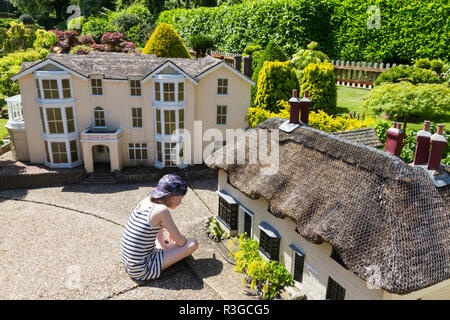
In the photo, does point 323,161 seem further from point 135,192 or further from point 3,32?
point 3,32

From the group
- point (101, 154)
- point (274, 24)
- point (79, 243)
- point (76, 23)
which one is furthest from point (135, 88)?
point (76, 23)

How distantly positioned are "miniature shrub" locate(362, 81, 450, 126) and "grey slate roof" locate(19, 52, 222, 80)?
10.0 m

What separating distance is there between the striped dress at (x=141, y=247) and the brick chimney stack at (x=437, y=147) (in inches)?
330

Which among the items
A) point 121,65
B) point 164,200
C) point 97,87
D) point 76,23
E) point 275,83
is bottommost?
point 164,200

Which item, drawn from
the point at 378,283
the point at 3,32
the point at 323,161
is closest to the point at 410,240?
the point at 378,283

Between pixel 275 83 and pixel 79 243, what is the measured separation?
49.3ft

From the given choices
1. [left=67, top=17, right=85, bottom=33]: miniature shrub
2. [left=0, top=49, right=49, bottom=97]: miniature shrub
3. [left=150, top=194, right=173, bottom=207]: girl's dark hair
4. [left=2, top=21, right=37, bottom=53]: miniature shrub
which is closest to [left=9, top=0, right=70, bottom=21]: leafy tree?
[left=67, top=17, right=85, bottom=33]: miniature shrub

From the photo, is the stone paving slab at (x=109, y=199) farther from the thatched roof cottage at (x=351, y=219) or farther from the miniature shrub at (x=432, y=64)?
the miniature shrub at (x=432, y=64)

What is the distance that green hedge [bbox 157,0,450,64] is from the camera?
30.0 m

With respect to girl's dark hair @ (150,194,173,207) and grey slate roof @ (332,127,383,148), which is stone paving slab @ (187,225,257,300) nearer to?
girl's dark hair @ (150,194,173,207)

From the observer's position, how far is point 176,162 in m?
24.4

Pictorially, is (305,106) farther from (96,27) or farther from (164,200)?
(96,27)

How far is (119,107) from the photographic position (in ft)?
77.8
